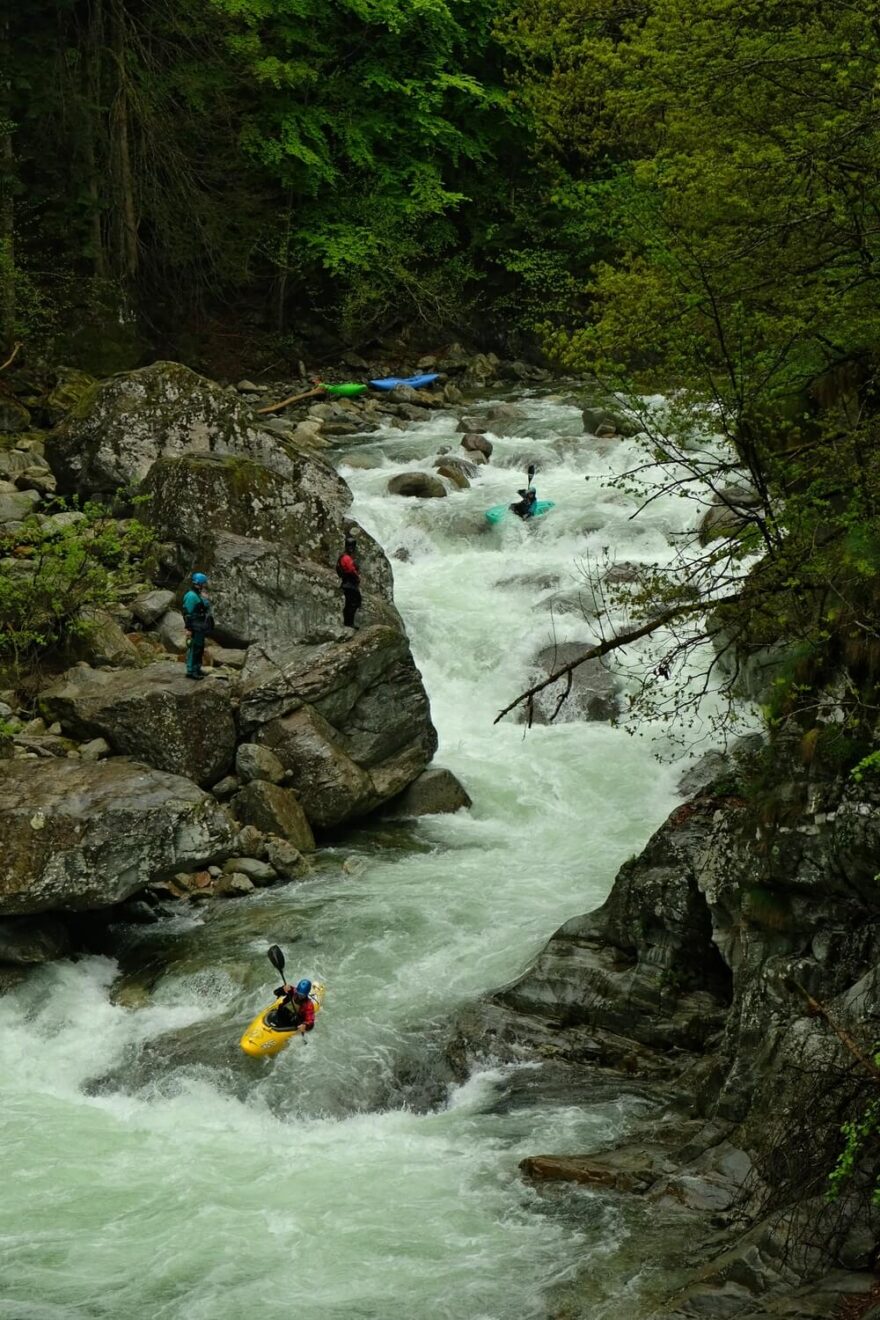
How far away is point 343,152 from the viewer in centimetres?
3022

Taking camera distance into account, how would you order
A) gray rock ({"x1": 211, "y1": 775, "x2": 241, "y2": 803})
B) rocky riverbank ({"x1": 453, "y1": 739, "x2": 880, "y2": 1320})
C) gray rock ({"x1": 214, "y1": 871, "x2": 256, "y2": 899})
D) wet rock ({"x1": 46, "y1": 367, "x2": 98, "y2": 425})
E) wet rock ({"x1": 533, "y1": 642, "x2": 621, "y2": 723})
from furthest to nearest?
1. wet rock ({"x1": 46, "y1": 367, "x2": 98, "y2": 425})
2. wet rock ({"x1": 533, "y1": 642, "x2": 621, "y2": 723})
3. gray rock ({"x1": 211, "y1": 775, "x2": 241, "y2": 803})
4. gray rock ({"x1": 214, "y1": 871, "x2": 256, "y2": 899})
5. rocky riverbank ({"x1": 453, "y1": 739, "x2": 880, "y2": 1320})

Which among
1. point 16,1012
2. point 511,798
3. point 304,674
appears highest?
point 304,674

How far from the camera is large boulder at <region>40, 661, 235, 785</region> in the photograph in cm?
1365

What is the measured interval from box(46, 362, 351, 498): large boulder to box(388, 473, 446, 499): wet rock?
2.77 metres

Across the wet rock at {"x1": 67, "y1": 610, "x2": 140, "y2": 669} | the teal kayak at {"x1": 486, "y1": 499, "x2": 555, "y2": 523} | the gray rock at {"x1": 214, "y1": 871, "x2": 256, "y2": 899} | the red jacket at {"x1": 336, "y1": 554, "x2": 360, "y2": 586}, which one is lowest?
the gray rock at {"x1": 214, "y1": 871, "x2": 256, "y2": 899}

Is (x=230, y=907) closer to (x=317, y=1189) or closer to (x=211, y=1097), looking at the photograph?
(x=211, y=1097)

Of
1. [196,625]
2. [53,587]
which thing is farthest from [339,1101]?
[53,587]

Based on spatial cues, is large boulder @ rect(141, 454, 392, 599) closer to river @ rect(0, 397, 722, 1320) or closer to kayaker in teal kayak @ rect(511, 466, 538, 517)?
river @ rect(0, 397, 722, 1320)

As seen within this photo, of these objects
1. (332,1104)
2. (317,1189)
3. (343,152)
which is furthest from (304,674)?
(343,152)

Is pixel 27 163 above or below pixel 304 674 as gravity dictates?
above

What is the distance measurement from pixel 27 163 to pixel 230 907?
18.6m

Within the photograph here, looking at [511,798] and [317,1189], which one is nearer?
[317,1189]

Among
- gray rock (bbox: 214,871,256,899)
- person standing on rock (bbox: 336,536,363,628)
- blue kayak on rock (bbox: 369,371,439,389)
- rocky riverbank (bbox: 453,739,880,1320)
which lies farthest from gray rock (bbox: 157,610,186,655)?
blue kayak on rock (bbox: 369,371,439,389)

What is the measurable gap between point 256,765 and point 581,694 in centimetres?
498
